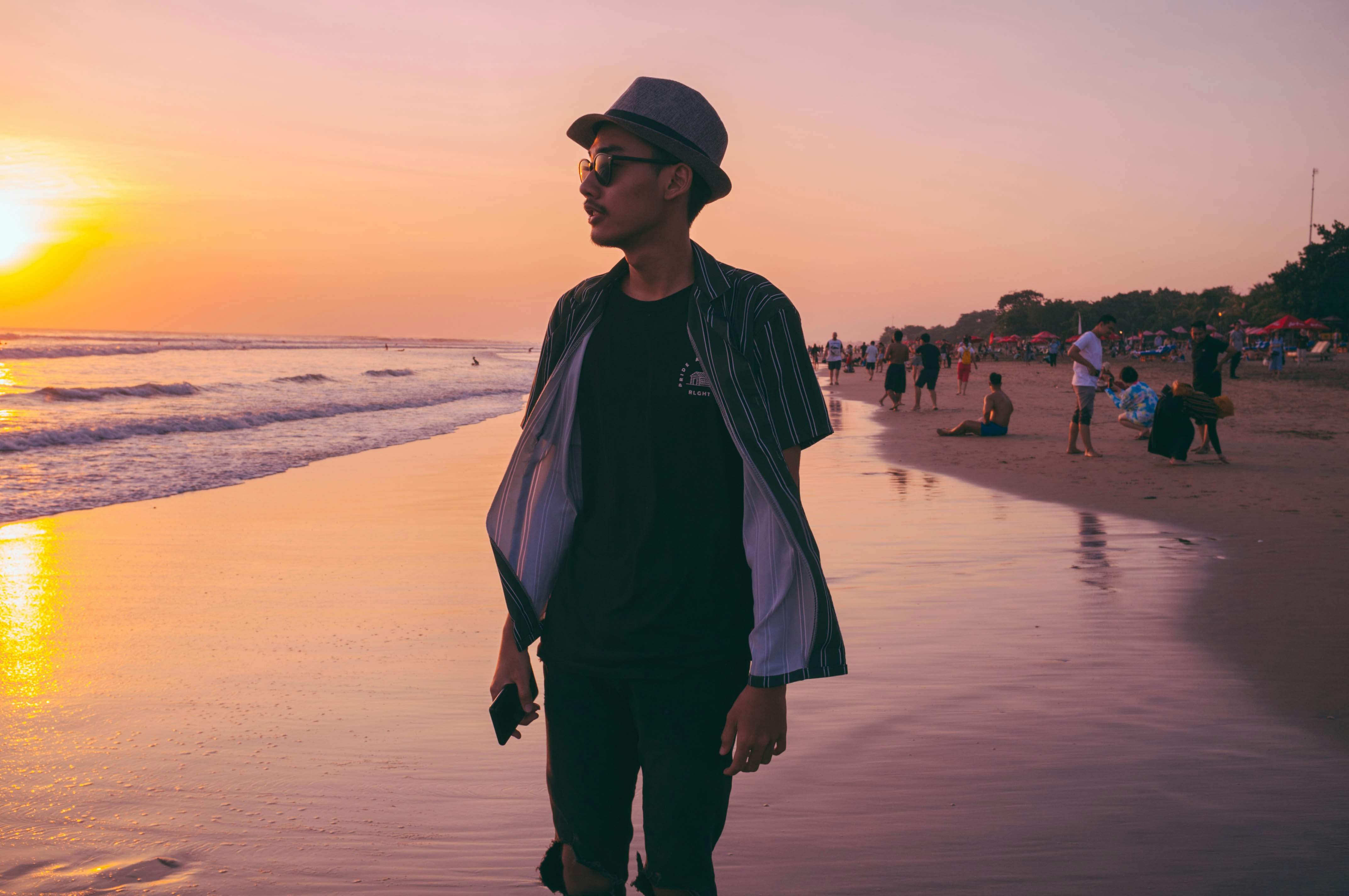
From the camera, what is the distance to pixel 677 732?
71.7 inches

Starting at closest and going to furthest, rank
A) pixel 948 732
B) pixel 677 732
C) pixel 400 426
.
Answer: pixel 677 732, pixel 948 732, pixel 400 426

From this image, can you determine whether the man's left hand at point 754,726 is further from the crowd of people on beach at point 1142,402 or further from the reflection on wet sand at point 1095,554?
the crowd of people on beach at point 1142,402

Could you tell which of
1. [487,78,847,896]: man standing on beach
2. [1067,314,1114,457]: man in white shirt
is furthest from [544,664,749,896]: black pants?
[1067,314,1114,457]: man in white shirt

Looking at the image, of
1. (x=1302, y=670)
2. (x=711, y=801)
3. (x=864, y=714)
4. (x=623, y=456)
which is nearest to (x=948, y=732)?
(x=864, y=714)

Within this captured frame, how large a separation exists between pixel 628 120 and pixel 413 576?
5313 millimetres

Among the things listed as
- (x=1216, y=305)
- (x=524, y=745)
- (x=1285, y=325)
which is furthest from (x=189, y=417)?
(x=1216, y=305)

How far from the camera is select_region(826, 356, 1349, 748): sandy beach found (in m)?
4.84

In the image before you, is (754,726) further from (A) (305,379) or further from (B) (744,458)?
(A) (305,379)

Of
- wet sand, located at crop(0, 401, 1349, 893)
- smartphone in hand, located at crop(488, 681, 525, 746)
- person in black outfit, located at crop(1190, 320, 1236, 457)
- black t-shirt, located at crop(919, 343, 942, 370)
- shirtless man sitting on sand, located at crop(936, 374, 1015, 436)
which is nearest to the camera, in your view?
smartphone in hand, located at crop(488, 681, 525, 746)

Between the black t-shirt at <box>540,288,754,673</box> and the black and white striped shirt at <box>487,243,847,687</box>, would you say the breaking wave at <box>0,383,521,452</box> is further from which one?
the black t-shirt at <box>540,288,754,673</box>

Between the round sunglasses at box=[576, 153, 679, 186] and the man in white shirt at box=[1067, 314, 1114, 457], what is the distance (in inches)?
443

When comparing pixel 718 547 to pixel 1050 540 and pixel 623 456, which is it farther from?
pixel 1050 540

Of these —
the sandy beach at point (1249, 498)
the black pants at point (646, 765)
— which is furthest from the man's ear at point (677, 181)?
the sandy beach at point (1249, 498)

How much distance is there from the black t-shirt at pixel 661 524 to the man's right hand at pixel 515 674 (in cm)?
15
